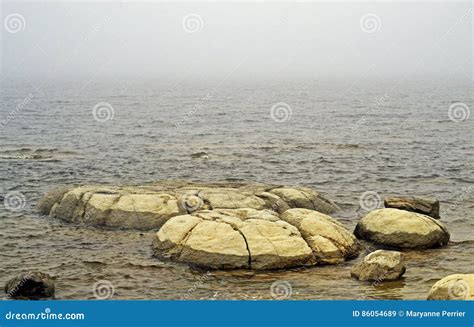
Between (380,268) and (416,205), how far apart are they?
291 inches

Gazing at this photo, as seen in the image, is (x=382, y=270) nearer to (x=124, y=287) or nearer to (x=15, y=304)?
(x=124, y=287)

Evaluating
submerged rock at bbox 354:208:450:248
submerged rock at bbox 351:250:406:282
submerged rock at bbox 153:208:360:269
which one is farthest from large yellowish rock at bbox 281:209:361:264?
submerged rock at bbox 351:250:406:282

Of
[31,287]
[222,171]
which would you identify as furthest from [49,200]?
[222,171]

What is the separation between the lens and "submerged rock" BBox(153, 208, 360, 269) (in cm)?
1942

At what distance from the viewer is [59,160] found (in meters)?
40.3

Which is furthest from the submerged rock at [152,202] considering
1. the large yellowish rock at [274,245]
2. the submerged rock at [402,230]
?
the submerged rock at [402,230]

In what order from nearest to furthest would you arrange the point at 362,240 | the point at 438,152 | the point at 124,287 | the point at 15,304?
the point at 15,304 < the point at 124,287 < the point at 362,240 < the point at 438,152

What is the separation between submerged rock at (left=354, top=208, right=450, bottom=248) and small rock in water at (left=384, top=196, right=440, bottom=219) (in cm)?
228

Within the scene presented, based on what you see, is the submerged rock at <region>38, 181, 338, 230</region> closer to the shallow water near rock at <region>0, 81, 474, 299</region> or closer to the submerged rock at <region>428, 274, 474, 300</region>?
the shallow water near rock at <region>0, 81, 474, 299</region>

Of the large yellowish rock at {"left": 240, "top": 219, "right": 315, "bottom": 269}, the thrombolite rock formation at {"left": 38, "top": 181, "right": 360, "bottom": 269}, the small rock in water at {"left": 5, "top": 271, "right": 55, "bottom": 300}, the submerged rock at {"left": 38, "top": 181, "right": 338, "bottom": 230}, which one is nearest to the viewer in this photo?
the small rock in water at {"left": 5, "top": 271, "right": 55, "bottom": 300}

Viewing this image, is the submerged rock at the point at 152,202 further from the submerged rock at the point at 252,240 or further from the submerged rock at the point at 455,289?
the submerged rock at the point at 455,289

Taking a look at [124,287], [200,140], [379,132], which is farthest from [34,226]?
[379,132]

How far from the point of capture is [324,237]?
20.9 meters

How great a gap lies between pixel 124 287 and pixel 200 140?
3435 cm
